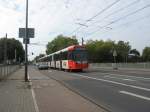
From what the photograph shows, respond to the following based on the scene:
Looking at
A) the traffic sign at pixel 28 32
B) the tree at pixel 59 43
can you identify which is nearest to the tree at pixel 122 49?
the tree at pixel 59 43

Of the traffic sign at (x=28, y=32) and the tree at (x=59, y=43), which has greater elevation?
the tree at (x=59, y=43)

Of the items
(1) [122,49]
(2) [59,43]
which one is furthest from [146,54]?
(2) [59,43]

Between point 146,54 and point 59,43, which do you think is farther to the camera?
point 146,54

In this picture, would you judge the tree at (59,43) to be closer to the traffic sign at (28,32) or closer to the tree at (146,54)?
the tree at (146,54)

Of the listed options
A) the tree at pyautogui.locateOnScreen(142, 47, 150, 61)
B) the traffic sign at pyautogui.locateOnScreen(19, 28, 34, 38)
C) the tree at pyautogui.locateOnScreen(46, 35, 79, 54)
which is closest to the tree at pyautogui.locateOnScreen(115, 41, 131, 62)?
the tree at pyautogui.locateOnScreen(142, 47, 150, 61)

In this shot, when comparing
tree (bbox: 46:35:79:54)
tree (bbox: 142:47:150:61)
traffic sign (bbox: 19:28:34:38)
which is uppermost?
tree (bbox: 46:35:79:54)

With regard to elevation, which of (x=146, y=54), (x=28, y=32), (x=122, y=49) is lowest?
(x=28, y=32)

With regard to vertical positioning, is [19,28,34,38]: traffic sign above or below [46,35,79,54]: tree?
below

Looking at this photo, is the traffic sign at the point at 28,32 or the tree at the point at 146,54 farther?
the tree at the point at 146,54

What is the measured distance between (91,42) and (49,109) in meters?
159

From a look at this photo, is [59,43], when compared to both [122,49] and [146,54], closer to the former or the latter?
[122,49]

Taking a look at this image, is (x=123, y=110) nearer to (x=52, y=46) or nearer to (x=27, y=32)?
(x=27, y=32)

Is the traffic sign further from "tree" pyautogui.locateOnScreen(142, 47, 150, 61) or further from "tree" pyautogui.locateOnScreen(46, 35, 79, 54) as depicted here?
"tree" pyautogui.locateOnScreen(142, 47, 150, 61)

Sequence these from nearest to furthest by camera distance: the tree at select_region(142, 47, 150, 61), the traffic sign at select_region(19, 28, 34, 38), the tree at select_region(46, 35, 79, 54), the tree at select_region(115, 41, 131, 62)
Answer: the traffic sign at select_region(19, 28, 34, 38) → the tree at select_region(115, 41, 131, 62) → the tree at select_region(46, 35, 79, 54) → the tree at select_region(142, 47, 150, 61)
